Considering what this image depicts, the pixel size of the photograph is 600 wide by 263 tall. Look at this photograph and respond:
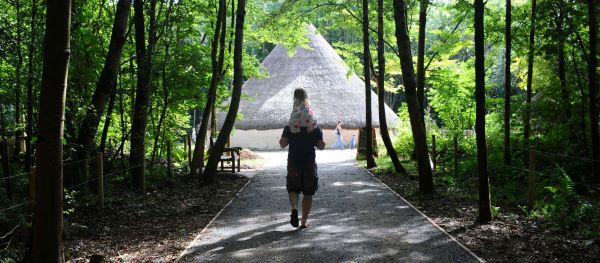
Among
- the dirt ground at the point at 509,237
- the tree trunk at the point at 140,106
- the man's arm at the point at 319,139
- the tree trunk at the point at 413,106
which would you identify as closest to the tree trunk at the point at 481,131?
the dirt ground at the point at 509,237

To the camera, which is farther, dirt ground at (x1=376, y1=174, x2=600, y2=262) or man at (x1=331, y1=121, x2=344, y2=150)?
man at (x1=331, y1=121, x2=344, y2=150)

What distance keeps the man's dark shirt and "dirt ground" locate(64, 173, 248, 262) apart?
1638 millimetres

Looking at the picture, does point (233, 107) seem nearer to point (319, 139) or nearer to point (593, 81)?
point (319, 139)

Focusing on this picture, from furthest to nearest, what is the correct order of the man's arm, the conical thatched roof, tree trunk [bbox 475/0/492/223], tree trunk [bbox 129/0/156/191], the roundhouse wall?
the conical thatched roof < the roundhouse wall < tree trunk [bbox 129/0/156/191] < tree trunk [bbox 475/0/492/223] < the man's arm

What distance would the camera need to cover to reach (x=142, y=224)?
309 inches

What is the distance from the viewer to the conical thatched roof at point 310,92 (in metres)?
35.3

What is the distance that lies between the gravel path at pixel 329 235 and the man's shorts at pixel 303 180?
54cm

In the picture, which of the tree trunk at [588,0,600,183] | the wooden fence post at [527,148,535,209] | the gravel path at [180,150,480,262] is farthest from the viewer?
the tree trunk at [588,0,600,183]

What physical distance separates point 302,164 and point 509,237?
269 cm

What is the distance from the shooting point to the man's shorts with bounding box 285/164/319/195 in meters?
6.83

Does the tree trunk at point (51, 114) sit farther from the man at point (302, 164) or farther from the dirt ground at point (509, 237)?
the dirt ground at point (509, 237)

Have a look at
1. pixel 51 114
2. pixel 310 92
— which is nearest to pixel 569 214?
pixel 51 114

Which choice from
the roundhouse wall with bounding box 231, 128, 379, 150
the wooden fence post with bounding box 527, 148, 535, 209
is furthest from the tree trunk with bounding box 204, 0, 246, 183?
the roundhouse wall with bounding box 231, 128, 379, 150

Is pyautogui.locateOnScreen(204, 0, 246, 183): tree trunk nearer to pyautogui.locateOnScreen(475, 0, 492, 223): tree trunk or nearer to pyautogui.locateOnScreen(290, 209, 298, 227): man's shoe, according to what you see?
pyautogui.locateOnScreen(290, 209, 298, 227): man's shoe
